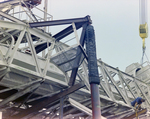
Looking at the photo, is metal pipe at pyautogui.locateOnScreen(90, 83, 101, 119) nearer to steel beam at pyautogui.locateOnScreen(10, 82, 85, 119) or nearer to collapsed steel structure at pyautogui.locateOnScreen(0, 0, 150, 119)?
collapsed steel structure at pyautogui.locateOnScreen(0, 0, 150, 119)

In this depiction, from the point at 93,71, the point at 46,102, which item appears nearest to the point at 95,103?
the point at 93,71

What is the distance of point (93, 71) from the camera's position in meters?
13.0

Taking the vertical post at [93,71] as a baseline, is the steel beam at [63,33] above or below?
above

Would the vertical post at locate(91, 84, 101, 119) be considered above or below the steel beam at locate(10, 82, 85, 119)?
below

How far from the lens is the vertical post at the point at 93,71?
41.2ft

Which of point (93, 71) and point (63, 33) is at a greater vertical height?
point (63, 33)

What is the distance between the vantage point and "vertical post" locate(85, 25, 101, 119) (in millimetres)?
12551

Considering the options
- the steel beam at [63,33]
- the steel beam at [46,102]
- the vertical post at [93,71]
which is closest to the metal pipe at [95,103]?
the vertical post at [93,71]

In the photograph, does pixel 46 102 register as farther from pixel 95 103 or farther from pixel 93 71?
pixel 93 71

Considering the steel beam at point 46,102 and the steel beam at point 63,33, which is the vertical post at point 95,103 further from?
the steel beam at point 63,33

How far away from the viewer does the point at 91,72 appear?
1293 cm

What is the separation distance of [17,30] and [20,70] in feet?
9.19

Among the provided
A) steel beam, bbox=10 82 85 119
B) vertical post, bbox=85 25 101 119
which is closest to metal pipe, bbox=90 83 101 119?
vertical post, bbox=85 25 101 119

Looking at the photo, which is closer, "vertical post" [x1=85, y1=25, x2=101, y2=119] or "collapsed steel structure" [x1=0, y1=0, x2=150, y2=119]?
"vertical post" [x1=85, y1=25, x2=101, y2=119]
